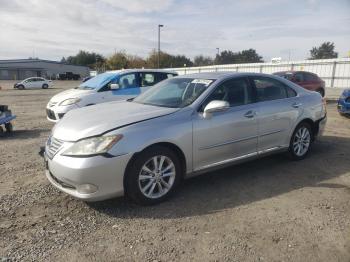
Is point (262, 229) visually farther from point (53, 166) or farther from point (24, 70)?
point (24, 70)

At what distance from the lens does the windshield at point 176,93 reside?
→ 4.62 metres

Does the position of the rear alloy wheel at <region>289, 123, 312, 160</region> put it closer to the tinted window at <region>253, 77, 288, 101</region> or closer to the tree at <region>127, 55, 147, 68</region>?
the tinted window at <region>253, 77, 288, 101</region>

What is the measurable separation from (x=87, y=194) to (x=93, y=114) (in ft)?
3.98

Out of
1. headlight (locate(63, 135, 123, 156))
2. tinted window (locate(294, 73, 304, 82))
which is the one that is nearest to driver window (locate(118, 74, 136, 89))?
headlight (locate(63, 135, 123, 156))

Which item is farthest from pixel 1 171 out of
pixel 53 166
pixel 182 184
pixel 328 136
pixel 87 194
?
pixel 328 136

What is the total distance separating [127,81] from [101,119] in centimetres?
565

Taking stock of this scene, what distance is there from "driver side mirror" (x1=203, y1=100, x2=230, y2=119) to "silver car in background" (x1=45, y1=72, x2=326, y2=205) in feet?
0.04

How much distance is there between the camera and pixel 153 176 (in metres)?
4.01

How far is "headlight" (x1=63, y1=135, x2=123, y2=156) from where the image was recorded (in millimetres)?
3645

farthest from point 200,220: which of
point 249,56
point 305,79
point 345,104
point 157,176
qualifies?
point 249,56

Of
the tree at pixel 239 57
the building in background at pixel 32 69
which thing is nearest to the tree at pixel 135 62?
the building in background at pixel 32 69

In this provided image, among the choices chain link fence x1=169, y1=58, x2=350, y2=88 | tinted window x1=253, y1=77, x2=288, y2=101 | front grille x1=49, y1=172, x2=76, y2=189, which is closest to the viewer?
front grille x1=49, y1=172, x2=76, y2=189

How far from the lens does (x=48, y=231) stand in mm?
3510

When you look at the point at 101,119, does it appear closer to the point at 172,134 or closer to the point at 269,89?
the point at 172,134
